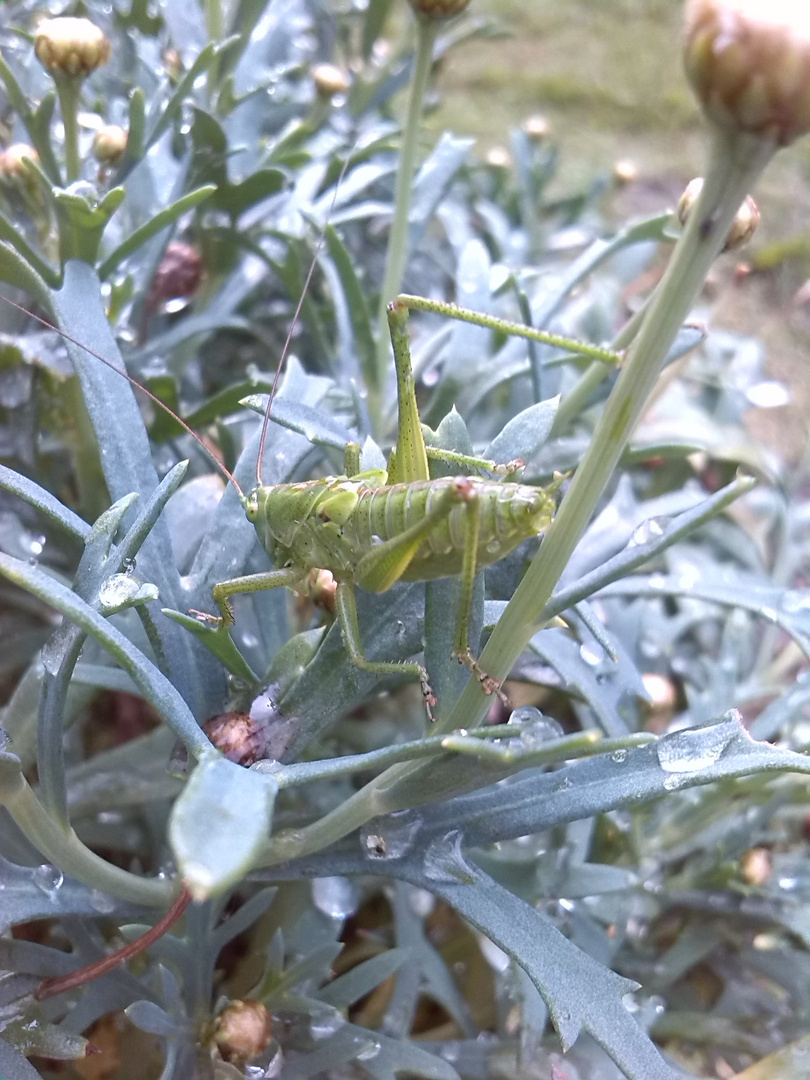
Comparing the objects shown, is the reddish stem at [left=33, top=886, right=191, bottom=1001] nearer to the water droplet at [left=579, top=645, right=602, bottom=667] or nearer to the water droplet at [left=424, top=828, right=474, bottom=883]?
the water droplet at [left=424, top=828, right=474, bottom=883]

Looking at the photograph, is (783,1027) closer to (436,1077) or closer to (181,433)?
(436,1077)

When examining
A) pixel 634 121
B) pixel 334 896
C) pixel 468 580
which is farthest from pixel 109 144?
pixel 634 121

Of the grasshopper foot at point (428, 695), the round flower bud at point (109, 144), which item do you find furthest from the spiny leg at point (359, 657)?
the round flower bud at point (109, 144)

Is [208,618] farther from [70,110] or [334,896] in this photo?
[70,110]

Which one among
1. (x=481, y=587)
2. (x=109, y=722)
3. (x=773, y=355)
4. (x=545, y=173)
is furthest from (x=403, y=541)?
(x=773, y=355)

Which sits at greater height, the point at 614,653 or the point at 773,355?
the point at 614,653
